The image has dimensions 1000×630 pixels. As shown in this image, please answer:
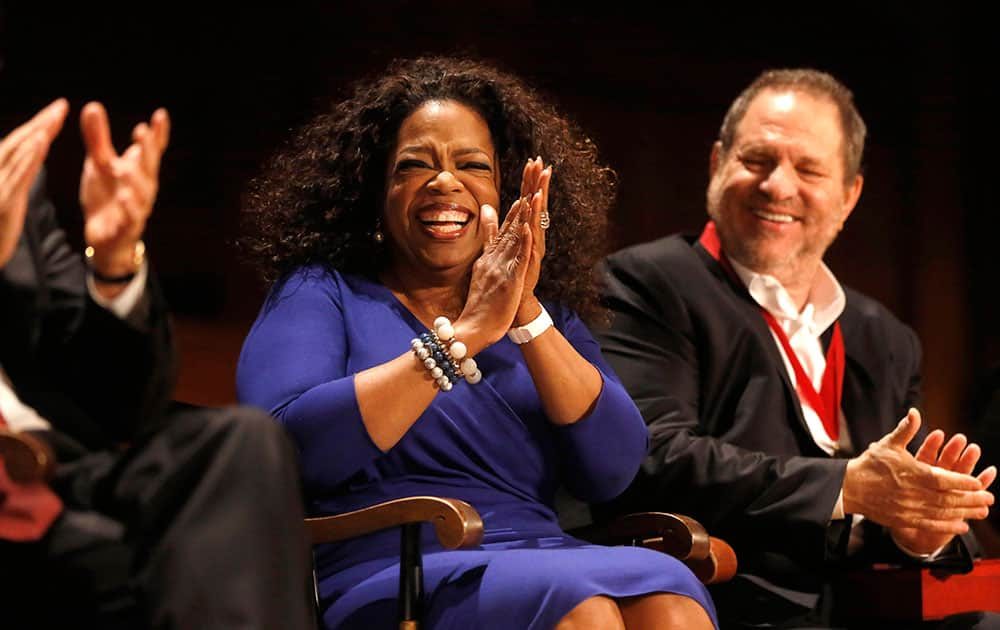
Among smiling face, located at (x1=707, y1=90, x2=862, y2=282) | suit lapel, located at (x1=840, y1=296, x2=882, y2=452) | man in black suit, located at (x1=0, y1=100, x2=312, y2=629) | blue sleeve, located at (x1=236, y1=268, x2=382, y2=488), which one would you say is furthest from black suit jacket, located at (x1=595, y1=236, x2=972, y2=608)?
man in black suit, located at (x1=0, y1=100, x2=312, y2=629)

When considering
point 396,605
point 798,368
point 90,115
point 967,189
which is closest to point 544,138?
point 798,368

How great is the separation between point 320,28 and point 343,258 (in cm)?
91

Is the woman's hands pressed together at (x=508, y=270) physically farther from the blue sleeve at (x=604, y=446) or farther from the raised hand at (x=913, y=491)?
the raised hand at (x=913, y=491)

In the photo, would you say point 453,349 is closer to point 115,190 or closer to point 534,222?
point 534,222

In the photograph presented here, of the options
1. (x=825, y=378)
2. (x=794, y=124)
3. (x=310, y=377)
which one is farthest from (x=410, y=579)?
(x=794, y=124)

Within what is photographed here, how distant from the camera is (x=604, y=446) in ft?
8.29

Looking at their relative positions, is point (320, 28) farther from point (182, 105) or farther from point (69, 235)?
point (69, 235)

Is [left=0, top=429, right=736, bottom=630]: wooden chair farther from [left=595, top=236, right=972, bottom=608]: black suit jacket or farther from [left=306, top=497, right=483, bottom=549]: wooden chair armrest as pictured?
[left=595, top=236, right=972, bottom=608]: black suit jacket

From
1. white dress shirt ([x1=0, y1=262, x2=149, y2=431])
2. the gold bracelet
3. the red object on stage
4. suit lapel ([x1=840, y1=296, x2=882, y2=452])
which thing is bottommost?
the red object on stage

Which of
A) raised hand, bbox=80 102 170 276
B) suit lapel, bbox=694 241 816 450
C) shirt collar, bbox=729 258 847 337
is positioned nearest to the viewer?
raised hand, bbox=80 102 170 276

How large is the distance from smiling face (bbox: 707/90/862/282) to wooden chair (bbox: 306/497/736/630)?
0.83 m

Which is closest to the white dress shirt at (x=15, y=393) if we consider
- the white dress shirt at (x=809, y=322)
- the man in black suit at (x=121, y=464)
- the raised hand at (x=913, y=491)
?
the man in black suit at (x=121, y=464)

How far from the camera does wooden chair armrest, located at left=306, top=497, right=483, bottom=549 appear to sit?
2141 mm

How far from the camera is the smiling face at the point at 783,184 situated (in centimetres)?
322
